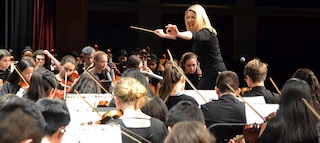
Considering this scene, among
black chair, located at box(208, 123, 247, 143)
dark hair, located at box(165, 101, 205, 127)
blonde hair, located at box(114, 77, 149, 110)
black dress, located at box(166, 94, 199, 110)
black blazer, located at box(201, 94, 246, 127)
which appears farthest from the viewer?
black dress, located at box(166, 94, 199, 110)

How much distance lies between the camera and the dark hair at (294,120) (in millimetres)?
2107

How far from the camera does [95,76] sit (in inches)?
189

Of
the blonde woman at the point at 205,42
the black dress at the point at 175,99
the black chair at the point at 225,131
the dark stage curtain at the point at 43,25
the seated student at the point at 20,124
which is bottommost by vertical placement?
the black chair at the point at 225,131

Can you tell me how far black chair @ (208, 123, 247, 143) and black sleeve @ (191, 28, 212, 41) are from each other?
0.87 meters

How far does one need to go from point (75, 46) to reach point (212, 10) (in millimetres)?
3729

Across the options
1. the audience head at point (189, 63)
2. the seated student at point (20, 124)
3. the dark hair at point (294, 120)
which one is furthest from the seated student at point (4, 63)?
the seated student at point (20, 124)

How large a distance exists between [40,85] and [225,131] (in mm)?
1242

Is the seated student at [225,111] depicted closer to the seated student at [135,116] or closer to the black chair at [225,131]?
the black chair at [225,131]

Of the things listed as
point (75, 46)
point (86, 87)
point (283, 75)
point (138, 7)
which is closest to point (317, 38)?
point (283, 75)

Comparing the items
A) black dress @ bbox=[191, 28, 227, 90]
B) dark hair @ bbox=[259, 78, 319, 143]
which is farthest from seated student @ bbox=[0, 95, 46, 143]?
black dress @ bbox=[191, 28, 227, 90]

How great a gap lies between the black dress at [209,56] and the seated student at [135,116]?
108 centimetres

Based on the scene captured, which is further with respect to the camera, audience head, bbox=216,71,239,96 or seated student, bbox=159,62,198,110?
seated student, bbox=159,62,198,110

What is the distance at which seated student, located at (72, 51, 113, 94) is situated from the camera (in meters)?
4.46

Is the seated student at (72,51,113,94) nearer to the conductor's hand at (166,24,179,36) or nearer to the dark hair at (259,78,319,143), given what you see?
the conductor's hand at (166,24,179,36)
